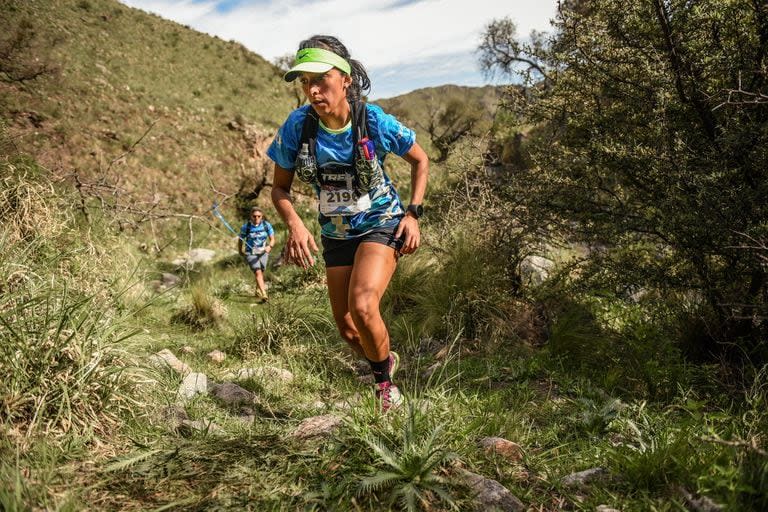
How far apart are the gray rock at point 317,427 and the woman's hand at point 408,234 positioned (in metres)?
1.08

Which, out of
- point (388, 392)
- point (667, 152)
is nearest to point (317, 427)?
point (388, 392)

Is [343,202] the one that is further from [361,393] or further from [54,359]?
[54,359]

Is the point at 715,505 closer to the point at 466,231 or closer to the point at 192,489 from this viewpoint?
the point at 192,489

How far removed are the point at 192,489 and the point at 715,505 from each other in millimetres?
1860

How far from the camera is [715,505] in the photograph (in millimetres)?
1588

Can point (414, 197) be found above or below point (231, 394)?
above

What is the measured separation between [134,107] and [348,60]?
17.4 metres

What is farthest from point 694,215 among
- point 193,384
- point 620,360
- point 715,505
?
point 193,384

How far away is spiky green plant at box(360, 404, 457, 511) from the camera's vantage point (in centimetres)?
183

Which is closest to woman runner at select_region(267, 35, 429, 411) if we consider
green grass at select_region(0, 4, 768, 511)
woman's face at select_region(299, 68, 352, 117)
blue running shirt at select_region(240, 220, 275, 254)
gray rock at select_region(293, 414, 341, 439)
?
woman's face at select_region(299, 68, 352, 117)

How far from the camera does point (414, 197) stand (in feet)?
10.4

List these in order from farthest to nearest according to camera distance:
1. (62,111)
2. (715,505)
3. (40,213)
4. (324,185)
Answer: (62,111) < (40,213) < (324,185) < (715,505)

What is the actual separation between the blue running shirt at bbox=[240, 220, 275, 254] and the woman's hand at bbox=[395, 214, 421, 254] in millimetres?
5946

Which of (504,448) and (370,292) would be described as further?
(370,292)
